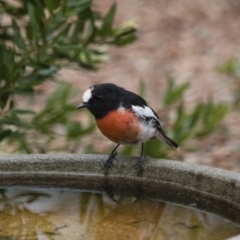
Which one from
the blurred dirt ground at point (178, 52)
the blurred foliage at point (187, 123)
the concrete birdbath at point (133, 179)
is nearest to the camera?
the concrete birdbath at point (133, 179)

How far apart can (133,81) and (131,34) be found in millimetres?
4061

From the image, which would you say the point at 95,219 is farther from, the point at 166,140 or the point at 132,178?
the point at 166,140

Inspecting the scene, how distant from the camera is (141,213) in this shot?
3.45 meters

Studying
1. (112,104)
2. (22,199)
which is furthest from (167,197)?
(112,104)

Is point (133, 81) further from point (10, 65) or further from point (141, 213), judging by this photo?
point (141, 213)

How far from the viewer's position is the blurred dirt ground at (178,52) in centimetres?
876

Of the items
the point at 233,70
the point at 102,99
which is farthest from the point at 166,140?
the point at 233,70

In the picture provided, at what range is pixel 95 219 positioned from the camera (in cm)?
339

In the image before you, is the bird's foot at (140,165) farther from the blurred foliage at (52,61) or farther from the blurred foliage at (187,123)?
the blurred foliage at (187,123)

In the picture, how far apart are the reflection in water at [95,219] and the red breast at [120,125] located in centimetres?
75

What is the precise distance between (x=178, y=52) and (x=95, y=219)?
6.43 m

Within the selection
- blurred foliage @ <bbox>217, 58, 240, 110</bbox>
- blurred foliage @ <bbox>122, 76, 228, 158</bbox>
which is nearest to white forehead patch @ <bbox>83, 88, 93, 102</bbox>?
blurred foliage @ <bbox>122, 76, 228, 158</bbox>

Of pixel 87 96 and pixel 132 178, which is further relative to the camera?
pixel 87 96

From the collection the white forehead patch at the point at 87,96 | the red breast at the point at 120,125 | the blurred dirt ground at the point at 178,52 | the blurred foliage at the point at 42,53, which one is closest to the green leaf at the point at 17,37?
the blurred foliage at the point at 42,53
